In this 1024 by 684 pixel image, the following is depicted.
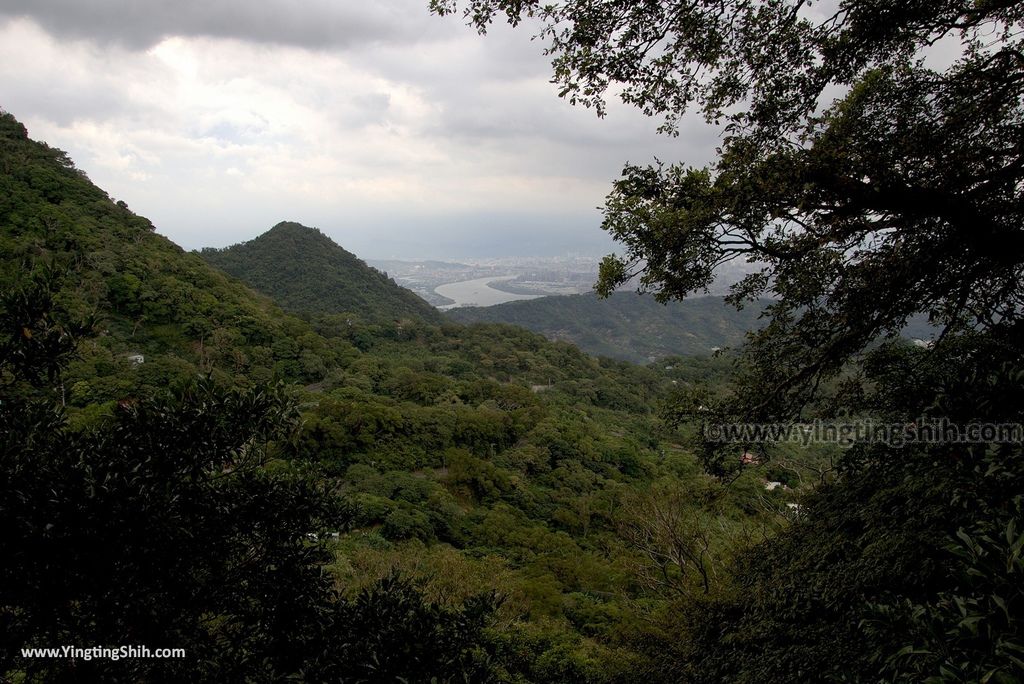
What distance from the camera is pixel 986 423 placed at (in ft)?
8.18

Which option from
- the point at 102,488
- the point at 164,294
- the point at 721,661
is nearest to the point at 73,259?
the point at 164,294

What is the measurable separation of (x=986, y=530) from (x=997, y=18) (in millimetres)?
3153

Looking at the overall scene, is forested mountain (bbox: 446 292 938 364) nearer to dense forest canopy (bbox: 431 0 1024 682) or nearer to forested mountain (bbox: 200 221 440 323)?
forested mountain (bbox: 200 221 440 323)

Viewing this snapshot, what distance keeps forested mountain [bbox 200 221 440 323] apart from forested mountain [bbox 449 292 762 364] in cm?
3028

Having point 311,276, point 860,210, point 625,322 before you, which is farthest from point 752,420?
point 625,322

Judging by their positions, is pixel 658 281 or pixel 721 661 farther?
pixel 721 661

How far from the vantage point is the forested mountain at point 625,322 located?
102 m

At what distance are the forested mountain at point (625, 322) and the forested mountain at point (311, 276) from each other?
30282 millimetres

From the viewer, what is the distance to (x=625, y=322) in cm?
11425

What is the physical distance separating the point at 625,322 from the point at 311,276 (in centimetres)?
7151

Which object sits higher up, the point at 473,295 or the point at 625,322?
the point at 473,295

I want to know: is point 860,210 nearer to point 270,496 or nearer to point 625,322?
point 270,496

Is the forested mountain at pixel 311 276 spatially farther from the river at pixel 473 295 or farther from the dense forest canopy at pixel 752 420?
the dense forest canopy at pixel 752 420

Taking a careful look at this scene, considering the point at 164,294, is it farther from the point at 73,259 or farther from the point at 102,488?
the point at 102,488
